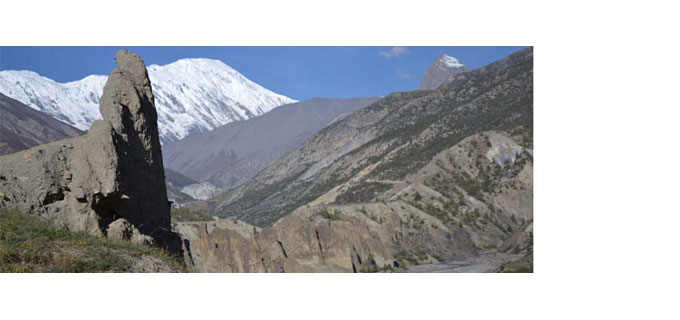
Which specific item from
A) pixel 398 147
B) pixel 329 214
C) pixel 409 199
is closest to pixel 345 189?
pixel 398 147

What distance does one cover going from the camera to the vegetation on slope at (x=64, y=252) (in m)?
13.8

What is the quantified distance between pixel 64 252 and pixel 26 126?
90929 mm

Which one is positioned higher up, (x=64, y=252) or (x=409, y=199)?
(x=409, y=199)

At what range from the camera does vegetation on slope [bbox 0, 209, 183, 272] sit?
45.4 feet

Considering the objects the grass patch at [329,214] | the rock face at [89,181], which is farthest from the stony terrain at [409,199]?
the rock face at [89,181]

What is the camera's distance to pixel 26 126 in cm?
9775

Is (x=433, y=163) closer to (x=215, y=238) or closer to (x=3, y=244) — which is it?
(x=215, y=238)

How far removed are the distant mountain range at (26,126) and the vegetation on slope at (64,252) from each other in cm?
6600

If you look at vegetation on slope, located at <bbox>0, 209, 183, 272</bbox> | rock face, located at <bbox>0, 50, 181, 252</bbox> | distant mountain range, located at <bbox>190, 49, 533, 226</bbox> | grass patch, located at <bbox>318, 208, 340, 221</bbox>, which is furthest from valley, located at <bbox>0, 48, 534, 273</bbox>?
vegetation on slope, located at <bbox>0, 209, 183, 272</bbox>

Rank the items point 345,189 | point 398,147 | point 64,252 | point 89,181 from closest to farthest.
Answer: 1. point 64,252
2. point 89,181
3. point 345,189
4. point 398,147

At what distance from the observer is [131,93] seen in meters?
21.8

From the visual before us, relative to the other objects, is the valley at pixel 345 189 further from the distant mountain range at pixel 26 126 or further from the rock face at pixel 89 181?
the distant mountain range at pixel 26 126

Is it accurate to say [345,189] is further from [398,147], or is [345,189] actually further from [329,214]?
[329,214]
